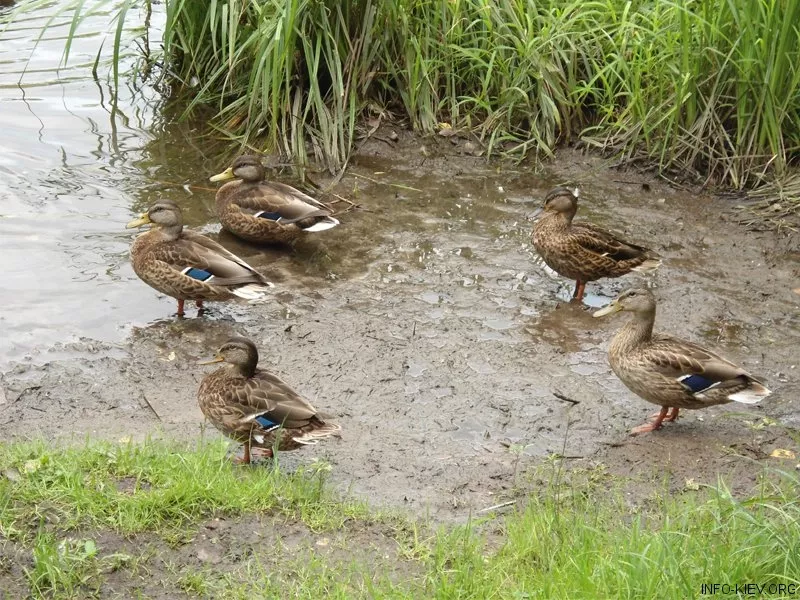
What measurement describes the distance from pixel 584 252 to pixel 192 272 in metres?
2.61

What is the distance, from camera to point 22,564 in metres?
4.29

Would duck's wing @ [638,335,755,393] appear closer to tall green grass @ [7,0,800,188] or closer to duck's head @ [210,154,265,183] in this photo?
tall green grass @ [7,0,800,188]

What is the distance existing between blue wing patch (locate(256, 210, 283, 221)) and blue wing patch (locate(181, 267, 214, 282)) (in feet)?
3.33

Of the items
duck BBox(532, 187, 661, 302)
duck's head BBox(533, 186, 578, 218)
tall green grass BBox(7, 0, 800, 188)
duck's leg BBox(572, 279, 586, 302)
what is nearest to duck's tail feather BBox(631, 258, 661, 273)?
duck BBox(532, 187, 661, 302)

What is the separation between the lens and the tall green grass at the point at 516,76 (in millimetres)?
8586

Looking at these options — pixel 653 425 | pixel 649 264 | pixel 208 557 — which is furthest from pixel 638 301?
pixel 208 557

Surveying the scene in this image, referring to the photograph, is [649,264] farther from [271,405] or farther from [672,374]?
[271,405]

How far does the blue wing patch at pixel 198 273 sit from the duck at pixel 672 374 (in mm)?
2664

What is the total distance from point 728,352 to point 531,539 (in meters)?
2.92

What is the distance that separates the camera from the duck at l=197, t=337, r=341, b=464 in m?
5.39

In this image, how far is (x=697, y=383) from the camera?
5.83 meters

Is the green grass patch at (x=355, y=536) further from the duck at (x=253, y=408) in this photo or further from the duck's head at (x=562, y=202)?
the duck's head at (x=562, y=202)

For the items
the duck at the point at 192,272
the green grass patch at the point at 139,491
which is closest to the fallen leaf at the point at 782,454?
the green grass patch at the point at 139,491

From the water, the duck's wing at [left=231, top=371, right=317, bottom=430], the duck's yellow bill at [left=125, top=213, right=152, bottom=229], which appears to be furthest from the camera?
the duck's yellow bill at [left=125, top=213, right=152, bottom=229]
